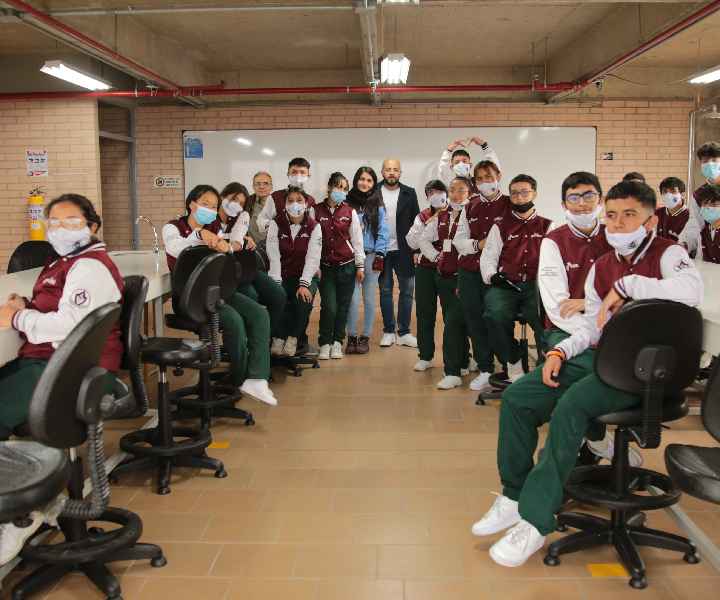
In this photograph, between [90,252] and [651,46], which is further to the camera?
[651,46]

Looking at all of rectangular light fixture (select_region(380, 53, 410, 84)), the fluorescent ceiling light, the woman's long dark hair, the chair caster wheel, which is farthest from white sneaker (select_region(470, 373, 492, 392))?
the fluorescent ceiling light

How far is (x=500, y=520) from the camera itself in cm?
232

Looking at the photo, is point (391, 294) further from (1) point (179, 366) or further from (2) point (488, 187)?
(1) point (179, 366)

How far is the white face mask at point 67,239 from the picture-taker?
2352 mm

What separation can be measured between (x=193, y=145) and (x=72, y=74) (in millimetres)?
2178

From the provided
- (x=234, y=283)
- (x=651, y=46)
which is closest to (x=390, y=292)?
(x=234, y=283)

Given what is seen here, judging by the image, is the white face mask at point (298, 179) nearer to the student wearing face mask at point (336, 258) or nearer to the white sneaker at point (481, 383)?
the student wearing face mask at point (336, 258)

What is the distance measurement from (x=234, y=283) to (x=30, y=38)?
438cm

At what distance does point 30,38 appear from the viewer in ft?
20.4

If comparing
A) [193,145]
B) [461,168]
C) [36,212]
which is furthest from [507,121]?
[36,212]

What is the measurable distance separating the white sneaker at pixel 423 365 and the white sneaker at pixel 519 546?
9.01ft

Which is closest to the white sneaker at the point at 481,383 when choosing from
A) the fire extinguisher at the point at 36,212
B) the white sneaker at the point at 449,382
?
the white sneaker at the point at 449,382

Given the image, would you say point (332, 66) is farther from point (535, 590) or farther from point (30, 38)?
point (535, 590)

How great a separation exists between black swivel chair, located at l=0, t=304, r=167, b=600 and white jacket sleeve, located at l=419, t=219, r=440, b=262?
10.2ft
